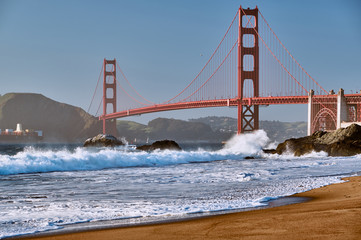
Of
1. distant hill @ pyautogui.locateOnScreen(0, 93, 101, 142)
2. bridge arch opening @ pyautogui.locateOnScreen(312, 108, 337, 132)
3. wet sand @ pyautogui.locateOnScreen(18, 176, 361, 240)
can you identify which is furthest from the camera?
distant hill @ pyautogui.locateOnScreen(0, 93, 101, 142)

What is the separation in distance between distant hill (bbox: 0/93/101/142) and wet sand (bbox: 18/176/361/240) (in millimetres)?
143381

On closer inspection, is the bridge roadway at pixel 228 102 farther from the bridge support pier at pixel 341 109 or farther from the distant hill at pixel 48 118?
the distant hill at pixel 48 118

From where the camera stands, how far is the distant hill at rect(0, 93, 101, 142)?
162 m

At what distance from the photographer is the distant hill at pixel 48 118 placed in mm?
161500

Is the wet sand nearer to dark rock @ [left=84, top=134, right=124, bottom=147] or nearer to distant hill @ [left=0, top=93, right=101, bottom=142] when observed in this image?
dark rock @ [left=84, top=134, right=124, bottom=147]

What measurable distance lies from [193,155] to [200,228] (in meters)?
24.1

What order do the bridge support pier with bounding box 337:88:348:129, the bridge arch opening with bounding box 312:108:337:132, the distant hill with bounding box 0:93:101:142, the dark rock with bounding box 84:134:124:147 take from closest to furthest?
the bridge support pier with bounding box 337:88:348:129 → the bridge arch opening with bounding box 312:108:337:132 → the dark rock with bounding box 84:134:124:147 → the distant hill with bounding box 0:93:101:142

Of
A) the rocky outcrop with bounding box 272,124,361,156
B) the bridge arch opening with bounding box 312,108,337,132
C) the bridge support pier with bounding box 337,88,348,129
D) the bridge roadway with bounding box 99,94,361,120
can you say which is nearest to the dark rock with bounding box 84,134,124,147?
the bridge roadway with bounding box 99,94,361,120

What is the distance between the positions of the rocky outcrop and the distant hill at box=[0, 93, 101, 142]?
384 feet

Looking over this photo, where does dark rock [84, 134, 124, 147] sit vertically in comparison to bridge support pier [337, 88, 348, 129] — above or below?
below

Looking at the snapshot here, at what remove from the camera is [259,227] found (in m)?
5.45

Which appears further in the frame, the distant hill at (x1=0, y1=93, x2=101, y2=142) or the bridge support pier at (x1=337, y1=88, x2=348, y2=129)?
the distant hill at (x1=0, y1=93, x2=101, y2=142)

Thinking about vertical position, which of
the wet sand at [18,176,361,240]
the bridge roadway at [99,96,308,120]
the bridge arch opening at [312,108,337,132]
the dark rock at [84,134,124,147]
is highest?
the bridge roadway at [99,96,308,120]

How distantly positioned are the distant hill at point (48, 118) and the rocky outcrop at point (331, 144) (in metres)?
117
